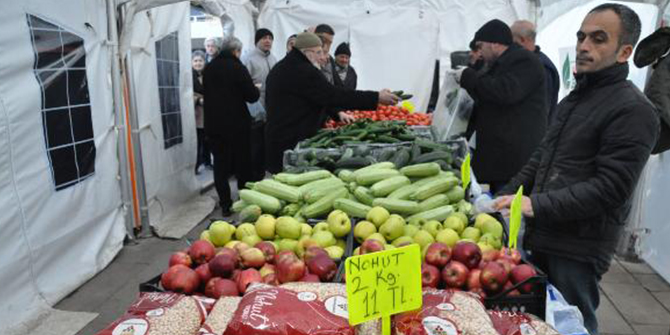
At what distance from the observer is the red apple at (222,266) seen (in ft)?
6.25

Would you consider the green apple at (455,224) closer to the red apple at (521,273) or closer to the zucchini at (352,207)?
the zucchini at (352,207)

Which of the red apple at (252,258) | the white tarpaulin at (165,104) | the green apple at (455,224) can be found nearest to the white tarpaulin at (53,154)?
the white tarpaulin at (165,104)

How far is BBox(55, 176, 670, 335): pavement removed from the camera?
3.79 metres

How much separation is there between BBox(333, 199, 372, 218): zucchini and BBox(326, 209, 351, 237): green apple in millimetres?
204

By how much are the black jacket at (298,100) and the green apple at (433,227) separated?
7.98 ft

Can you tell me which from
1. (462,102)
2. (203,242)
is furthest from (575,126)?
(462,102)

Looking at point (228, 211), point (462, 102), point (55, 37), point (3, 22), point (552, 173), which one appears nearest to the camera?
point (552, 173)

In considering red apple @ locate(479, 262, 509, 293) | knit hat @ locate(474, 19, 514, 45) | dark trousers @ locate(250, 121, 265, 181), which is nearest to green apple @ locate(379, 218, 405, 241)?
red apple @ locate(479, 262, 509, 293)

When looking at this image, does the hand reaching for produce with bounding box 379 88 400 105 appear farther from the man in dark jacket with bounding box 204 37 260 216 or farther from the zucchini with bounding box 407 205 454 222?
the zucchini with bounding box 407 205 454 222

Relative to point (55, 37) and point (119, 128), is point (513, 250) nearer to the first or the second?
point (55, 37)

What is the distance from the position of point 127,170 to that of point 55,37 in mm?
1607

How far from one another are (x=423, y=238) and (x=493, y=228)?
1.22 ft

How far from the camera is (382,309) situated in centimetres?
133

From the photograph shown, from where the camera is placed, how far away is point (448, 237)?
88.4 inches
